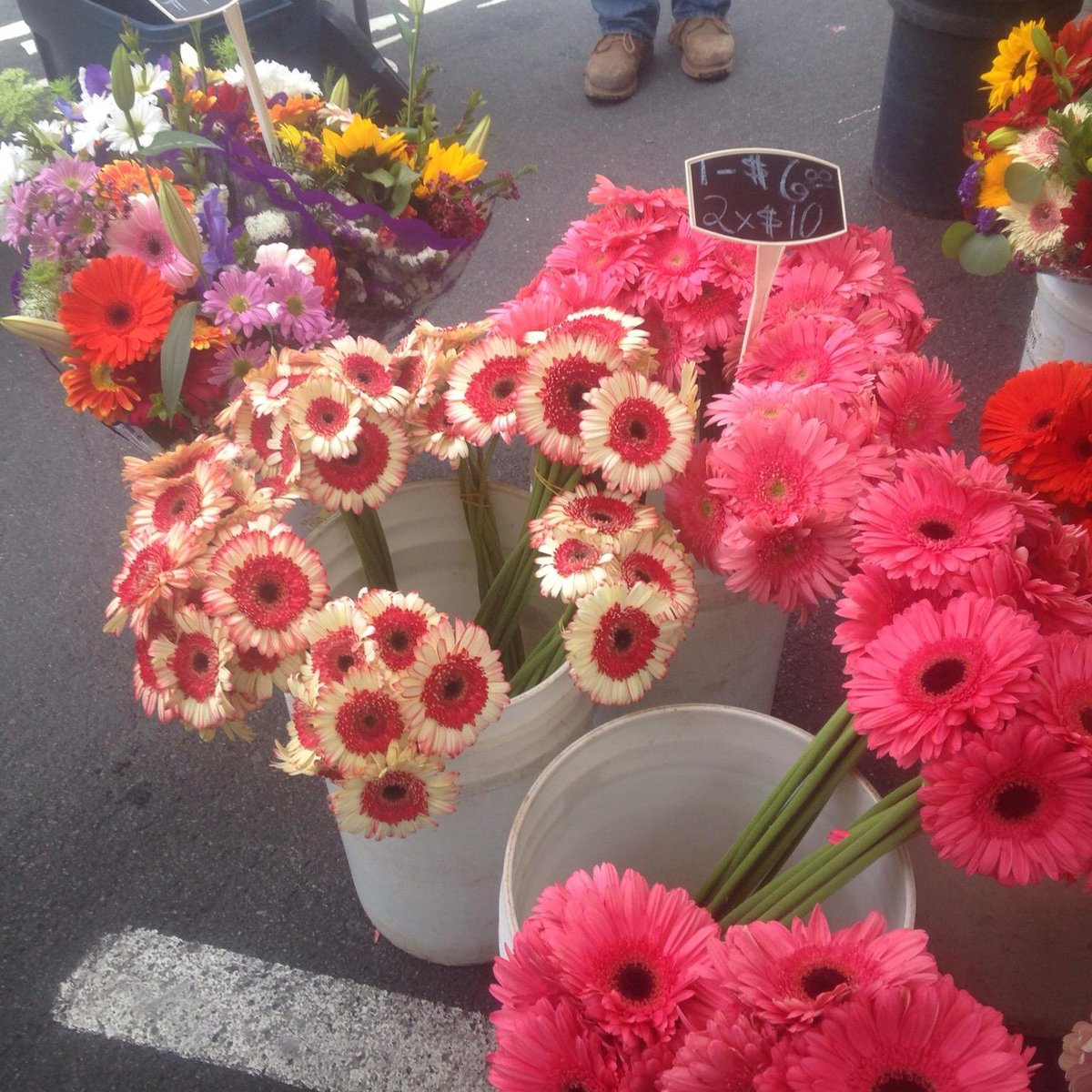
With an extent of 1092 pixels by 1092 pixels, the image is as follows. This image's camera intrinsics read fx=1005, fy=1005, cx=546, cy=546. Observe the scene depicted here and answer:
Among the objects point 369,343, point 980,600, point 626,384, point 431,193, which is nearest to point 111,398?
point 369,343

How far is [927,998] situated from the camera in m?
0.47

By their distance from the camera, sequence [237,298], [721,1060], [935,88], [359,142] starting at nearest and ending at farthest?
[721,1060] < [237,298] < [359,142] < [935,88]

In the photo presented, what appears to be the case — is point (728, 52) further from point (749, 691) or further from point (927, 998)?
point (927, 998)

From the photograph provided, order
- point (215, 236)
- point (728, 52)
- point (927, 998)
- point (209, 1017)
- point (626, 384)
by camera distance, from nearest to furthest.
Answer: point (927, 998), point (626, 384), point (215, 236), point (209, 1017), point (728, 52)

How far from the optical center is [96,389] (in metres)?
0.96

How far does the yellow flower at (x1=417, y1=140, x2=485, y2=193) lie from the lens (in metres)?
1.12

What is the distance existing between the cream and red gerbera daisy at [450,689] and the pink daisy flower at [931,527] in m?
0.26

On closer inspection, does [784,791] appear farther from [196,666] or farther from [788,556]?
[196,666]

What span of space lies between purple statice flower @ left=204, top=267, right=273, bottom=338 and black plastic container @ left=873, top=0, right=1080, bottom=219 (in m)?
1.57

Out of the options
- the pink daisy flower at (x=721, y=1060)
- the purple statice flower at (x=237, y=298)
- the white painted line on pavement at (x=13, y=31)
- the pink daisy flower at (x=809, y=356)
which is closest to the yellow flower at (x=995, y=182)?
the pink daisy flower at (x=809, y=356)

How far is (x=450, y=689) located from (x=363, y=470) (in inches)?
8.0

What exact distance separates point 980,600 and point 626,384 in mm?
298

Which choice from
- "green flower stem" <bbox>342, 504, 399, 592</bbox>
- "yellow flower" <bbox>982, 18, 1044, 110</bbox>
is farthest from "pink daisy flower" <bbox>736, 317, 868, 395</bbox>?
"yellow flower" <bbox>982, 18, 1044, 110</bbox>

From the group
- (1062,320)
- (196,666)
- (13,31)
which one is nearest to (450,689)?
(196,666)
